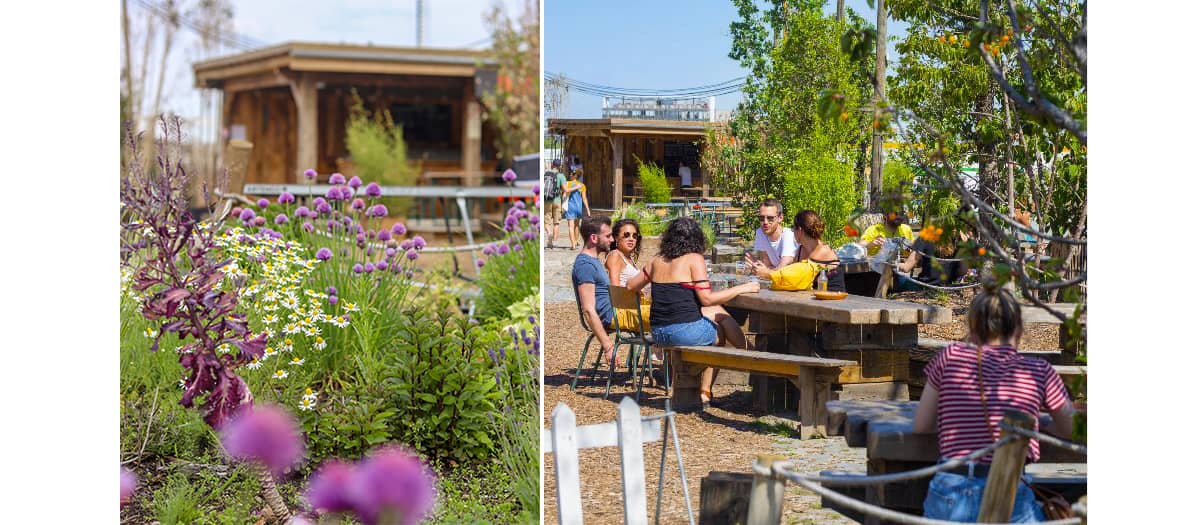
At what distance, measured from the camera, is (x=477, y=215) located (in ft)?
45.6

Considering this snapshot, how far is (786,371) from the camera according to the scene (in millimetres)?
3365

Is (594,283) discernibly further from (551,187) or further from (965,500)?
(965,500)

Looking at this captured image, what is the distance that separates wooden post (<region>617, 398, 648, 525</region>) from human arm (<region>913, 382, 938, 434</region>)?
70cm

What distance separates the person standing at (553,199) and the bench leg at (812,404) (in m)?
0.90

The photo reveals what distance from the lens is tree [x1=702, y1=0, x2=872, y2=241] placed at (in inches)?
132

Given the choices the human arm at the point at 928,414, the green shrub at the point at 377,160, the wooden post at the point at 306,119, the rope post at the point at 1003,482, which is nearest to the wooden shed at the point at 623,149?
the human arm at the point at 928,414

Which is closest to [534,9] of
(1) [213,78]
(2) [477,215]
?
(2) [477,215]

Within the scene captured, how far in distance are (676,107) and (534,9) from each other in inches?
419

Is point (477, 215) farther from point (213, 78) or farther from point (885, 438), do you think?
point (885, 438)

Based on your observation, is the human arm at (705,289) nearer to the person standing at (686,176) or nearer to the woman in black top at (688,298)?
the woman in black top at (688,298)

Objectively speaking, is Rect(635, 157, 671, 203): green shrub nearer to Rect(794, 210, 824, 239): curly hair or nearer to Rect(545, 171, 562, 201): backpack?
Rect(545, 171, 562, 201): backpack

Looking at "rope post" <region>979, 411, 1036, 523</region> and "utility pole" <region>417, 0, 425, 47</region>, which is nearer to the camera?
"rope post" <region>979, 411, 1036, 523</region>

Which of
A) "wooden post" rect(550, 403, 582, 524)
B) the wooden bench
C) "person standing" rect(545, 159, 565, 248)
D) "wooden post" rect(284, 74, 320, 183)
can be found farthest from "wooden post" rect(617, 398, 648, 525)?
"wooden post" rect(284, 74, 320, 183)

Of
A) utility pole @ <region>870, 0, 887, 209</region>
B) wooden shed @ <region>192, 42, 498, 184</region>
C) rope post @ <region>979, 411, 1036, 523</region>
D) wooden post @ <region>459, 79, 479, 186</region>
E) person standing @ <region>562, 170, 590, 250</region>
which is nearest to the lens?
rope post @ <region>979, 411, 1036, 523</region>
